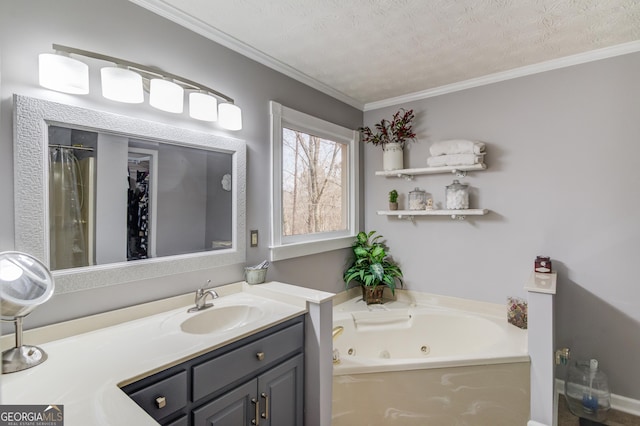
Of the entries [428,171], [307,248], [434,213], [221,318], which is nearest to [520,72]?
[428,171]

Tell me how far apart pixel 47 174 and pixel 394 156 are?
249 cm

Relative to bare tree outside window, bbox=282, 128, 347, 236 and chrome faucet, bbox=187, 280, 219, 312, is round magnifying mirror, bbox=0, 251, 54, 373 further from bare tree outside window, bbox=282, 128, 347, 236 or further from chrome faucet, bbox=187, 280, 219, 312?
bare tree outside window, bbox=282, 128, 347, 236

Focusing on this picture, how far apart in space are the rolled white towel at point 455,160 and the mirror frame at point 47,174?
1887 mm

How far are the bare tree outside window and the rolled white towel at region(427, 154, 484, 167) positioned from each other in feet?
2.79

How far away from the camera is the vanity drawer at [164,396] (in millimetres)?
1104

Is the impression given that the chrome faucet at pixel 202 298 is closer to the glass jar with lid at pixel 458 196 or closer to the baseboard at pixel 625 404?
the glass jar with lid at pixel 458 196

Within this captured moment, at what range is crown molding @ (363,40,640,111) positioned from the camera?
2141 mm

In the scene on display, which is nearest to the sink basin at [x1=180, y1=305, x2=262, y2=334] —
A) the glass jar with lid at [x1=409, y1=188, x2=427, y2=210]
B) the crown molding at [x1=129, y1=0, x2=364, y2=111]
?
the crown molding at [x1=129, y1=0, x2=364, y2=111]

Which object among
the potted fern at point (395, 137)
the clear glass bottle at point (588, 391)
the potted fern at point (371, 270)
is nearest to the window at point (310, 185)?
the potted fern at point (371, 270)

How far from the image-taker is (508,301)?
252cm

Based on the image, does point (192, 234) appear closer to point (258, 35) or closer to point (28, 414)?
point (28, 414)

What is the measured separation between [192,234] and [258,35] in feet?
4.16

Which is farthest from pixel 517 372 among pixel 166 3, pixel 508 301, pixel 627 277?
pixel 166 3

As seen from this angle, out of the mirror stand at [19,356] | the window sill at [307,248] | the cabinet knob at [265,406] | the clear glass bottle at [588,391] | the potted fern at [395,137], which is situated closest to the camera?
the mirror stand at [19,356]
